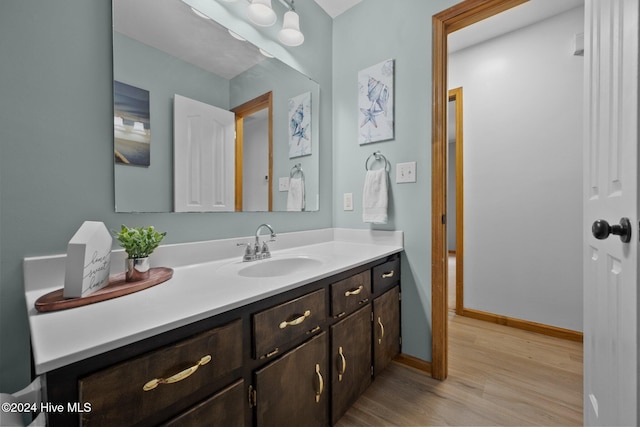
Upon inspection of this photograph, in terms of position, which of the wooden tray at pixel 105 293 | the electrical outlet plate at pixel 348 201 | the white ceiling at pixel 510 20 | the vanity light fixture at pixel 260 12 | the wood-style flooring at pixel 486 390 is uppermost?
the white ceiling at pixel 510 20

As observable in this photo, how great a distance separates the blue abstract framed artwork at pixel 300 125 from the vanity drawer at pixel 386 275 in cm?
88

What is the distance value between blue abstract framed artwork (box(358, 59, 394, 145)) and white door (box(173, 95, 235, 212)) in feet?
2.94

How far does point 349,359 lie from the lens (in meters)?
1.21

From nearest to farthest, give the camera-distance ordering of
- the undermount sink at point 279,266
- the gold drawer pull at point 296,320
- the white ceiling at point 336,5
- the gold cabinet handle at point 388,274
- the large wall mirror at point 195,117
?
the gold drawer pull at point 296,320, the large wall mirror at point 195,117, the undermount sink at point 279,266, the gold cabinet handle at point 388,274, the white ceiling at point 336,5

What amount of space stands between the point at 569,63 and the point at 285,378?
2.79m

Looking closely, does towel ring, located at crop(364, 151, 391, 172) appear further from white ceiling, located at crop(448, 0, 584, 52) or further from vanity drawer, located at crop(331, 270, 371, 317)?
white ceiling, located at crop(448, 0, 584, 52)

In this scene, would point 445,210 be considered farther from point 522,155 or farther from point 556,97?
point 556,97

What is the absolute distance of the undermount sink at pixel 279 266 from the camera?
1.25 meters

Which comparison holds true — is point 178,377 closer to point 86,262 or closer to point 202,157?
point 86,262

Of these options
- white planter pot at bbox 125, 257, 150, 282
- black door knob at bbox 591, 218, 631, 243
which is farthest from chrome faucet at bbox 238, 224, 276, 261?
black door knob at bbox 591, 218, 631, 243

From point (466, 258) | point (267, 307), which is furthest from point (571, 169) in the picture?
point (267, 307)

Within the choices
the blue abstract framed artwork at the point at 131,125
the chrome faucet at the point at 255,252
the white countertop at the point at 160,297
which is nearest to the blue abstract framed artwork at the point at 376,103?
the white countertop at the point at 160,297

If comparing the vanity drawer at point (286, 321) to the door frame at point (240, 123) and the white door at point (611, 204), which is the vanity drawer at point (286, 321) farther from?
the white door at point (611, 204)

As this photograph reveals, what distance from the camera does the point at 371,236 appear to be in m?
1.81
